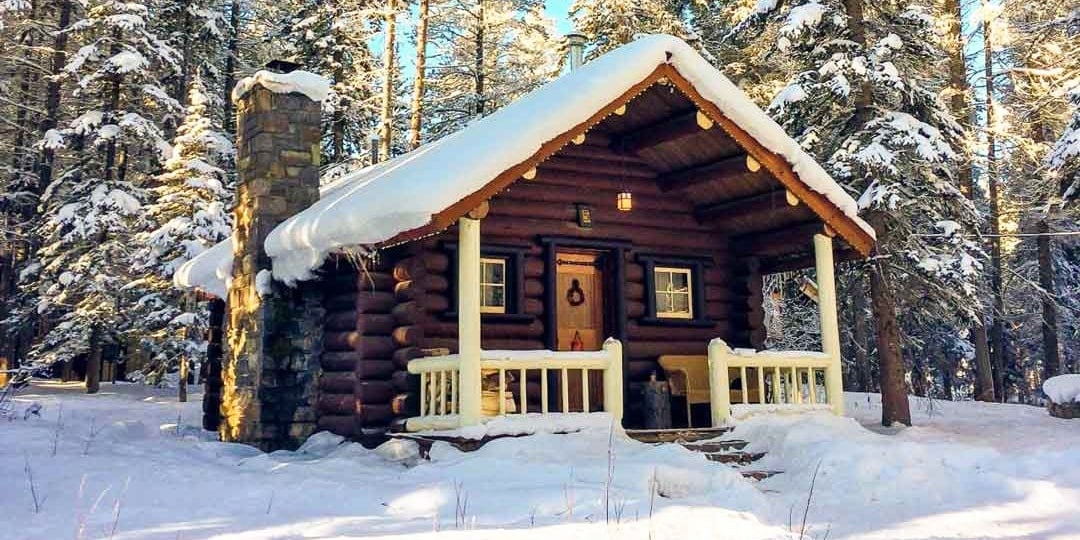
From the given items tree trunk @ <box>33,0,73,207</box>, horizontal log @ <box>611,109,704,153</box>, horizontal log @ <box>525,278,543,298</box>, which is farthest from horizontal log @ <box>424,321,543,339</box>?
tree trunk @ <box>33,0,73,207</box>

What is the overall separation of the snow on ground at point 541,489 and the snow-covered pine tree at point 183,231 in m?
11.6

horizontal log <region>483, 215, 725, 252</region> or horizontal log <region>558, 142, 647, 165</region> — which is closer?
horizontal log <region>483, 215, 725, 252</region>

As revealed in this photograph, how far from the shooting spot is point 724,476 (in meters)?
7.89

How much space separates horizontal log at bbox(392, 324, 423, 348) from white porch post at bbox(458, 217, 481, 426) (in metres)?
1.33

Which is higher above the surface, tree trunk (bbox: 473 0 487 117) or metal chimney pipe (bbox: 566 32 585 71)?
tree trunk (bbox: 473 0 487 117)

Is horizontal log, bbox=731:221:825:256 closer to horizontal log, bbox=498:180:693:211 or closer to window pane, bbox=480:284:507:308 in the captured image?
horizontal log, bbox=498:180:693:211

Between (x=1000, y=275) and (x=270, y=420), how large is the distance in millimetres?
20053

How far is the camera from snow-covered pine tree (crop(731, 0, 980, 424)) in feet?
47.0

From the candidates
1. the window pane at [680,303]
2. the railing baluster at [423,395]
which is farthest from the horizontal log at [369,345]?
the window pane at [680,303]

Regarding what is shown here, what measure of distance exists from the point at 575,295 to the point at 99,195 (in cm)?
1726

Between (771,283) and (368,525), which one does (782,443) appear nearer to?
(368,525)

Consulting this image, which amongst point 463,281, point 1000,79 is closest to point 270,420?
point 463,281

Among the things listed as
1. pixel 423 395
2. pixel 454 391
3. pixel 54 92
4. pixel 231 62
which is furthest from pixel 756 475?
pixel 231 62

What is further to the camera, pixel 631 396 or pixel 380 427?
pixel 631 396
